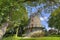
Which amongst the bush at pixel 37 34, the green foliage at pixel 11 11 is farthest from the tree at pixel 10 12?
the bush at pixel 37 34

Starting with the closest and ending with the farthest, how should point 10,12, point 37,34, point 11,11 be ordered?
point 10,12 → point 11,11 → point 37,34

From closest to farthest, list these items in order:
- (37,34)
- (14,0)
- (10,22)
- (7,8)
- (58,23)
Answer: (7,8) < (14,0) < (10,22) < (37,34) < (58,23)

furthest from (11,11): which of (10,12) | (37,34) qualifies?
(37,34)

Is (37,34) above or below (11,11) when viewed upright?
below

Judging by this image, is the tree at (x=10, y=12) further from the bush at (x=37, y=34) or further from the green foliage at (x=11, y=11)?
the bush at (x=37, y=34)

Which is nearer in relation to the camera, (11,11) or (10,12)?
(10,12)

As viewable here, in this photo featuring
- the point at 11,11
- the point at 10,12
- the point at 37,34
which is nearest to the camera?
the point at 10,12

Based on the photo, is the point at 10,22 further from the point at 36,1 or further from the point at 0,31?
the point at 36,1

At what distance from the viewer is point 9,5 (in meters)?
14.4

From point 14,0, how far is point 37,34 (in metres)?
33.2

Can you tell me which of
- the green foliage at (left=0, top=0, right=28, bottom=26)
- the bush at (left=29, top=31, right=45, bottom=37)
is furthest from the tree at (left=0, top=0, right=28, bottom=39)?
the bush at (left=29, top=31, right=45, bottom=37)

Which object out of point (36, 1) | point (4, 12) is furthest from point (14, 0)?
point (36, 1)

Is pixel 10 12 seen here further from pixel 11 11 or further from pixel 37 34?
pixel 37 34

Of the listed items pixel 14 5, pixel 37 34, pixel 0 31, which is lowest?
pixel 37 34
